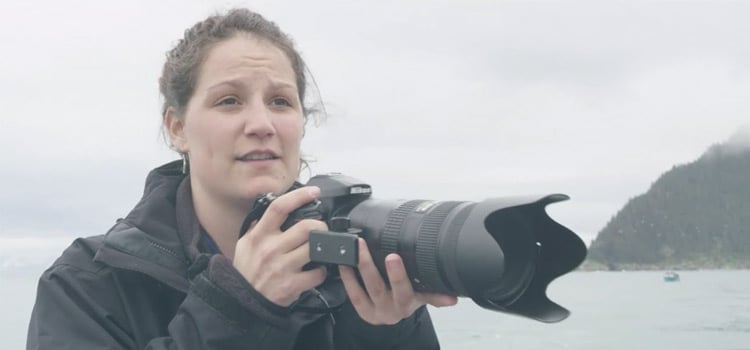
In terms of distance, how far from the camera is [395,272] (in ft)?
4.86

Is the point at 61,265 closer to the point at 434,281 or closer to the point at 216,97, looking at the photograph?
the point at 216,97

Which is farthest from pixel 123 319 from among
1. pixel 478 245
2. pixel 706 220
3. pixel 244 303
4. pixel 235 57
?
pixel 706 220

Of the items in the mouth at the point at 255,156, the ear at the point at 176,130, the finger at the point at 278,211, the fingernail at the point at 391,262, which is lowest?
the fingernail at the point at 391,262

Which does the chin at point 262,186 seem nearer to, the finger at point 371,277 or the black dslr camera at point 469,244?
the black dslr camera at point 469,244

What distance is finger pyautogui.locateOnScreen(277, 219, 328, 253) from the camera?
4.93 ft

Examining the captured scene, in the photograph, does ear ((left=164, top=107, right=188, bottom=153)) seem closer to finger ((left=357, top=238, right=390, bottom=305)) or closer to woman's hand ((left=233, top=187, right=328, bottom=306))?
woman's hand ((left=233, top=187, right=328, bottom=306))

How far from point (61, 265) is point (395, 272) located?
0.73m

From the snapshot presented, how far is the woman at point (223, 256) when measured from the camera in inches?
58.6

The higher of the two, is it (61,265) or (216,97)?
(216,97)

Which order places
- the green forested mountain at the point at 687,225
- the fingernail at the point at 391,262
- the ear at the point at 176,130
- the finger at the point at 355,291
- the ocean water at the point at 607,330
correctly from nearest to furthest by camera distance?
the fingernail at the point at 391,262, the finger at the point at 355,291, the ear at the point at 176,130, the ocean water at the point at 607,330, the green forested mountain at the point at 687,225

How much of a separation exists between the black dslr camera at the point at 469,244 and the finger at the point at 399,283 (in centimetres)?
2

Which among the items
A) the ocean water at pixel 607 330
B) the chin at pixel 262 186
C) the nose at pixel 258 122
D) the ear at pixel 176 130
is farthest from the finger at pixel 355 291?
the ocean water at pixel 607 330

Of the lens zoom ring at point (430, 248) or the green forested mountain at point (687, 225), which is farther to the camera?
the green forested mountain at point (687, 225)

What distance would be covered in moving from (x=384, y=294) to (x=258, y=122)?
47cm
